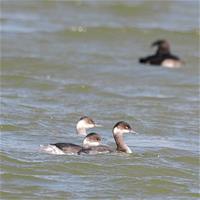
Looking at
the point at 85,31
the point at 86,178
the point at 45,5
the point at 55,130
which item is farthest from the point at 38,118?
the point at 45,5

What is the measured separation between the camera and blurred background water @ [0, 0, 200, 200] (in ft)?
38.2

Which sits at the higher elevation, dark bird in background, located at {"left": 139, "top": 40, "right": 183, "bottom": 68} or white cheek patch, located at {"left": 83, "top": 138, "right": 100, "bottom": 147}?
dark bird in background, located at {"left": 139, "top": 40, "right": 183, "bottom": 68}

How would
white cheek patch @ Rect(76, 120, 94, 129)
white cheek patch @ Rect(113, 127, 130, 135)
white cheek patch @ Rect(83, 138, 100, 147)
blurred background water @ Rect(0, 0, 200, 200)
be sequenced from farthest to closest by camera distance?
white cheek patch @ Rect(76, 120, 94, 129)
white cheek patch @ Rect(113, 127, 130, 135)
white cheek patch @ Rect(83, 138, 100, 147)
blurred background water @ Rect(0, 0, 200, 200)

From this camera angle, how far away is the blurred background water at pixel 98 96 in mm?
11641

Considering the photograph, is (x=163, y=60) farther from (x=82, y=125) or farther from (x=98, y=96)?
(x=82, y=125)

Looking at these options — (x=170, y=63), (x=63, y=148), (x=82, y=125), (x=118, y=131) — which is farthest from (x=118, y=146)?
(x=170, y=63)

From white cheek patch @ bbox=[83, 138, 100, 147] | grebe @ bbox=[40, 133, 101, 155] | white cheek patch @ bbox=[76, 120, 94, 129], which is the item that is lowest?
grebe @ bbox=[40, 133, 101, 155]

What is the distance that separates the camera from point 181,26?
2577 cm

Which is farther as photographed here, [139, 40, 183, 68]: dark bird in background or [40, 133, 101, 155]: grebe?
[139, 40, 183, 68]: dark bird in background

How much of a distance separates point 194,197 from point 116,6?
56.1 ft

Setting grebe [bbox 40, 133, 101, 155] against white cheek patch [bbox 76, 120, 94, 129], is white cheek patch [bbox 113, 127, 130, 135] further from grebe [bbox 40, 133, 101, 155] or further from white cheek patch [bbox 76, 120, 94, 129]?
white cheek patch [bbox 76, 120, 94, 129]

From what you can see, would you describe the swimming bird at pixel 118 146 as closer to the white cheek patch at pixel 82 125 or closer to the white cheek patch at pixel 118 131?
the white cheek patch at pixel 118 131

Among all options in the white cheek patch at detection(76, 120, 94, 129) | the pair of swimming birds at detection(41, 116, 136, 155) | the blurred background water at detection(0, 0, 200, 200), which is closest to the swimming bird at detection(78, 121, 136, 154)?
the pair of swimming birds at detection(41, 116, 136, 155)

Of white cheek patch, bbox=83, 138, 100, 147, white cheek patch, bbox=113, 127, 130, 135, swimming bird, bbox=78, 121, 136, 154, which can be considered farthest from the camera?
white cheek patch, bbox=113, 127, 130, 135
